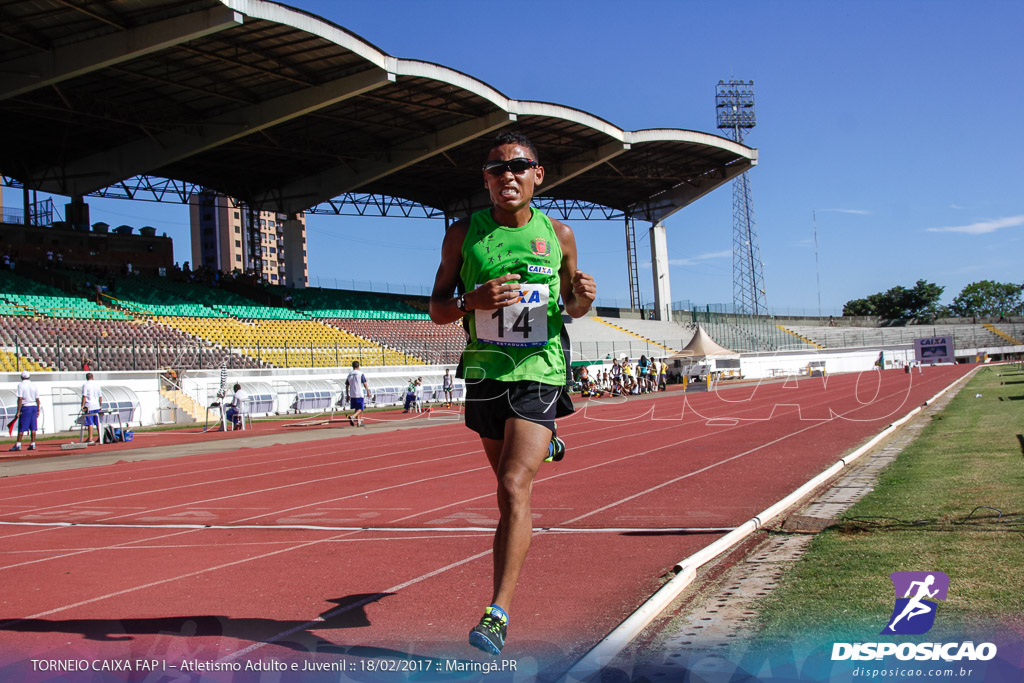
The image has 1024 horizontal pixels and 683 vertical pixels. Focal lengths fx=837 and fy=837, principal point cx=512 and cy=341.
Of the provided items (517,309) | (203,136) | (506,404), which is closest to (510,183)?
(517,309)

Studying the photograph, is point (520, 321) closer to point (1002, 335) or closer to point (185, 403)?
point (185, 403)

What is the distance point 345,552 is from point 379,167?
4035 cm

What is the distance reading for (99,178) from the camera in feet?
135

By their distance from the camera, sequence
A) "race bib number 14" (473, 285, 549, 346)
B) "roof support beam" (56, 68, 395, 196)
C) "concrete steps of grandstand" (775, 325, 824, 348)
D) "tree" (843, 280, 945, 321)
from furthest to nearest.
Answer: "tree" (843, 280, 945, 321), "concrete steps of grandstand" (775, 325, 824, 348), "roof support beam" (56, 68, 395, 196), "race bib number 14" (473, 285, 549, 346)

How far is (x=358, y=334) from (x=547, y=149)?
1526 centimetres

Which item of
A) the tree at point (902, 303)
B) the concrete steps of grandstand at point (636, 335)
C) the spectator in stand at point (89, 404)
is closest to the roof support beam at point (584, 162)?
the concrete steps of grandstand at point (636, 335)

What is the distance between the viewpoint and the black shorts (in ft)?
11.5

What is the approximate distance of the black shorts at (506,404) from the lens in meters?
3.51

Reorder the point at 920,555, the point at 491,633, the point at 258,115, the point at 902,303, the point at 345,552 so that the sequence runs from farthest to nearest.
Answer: the point at 902,303, the point at 258,115, the point at 345,552, the point at 920,555, the point at 491,633

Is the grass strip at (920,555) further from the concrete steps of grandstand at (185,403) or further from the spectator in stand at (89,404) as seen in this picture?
the concrete steps of grandstand at (185,403)

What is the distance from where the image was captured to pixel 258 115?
36.2m

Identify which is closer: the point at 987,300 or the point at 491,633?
the point at 491,633

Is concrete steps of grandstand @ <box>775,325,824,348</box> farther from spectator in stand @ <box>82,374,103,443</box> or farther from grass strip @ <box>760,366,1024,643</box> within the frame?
grass strip @ <box>760,366,1024,643</box>

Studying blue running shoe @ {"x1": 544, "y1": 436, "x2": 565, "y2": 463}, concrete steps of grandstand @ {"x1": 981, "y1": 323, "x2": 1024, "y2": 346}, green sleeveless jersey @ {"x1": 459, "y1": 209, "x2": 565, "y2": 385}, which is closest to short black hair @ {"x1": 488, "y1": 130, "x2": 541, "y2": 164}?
green sleeveless jersey @ {"x1": 459, "y1": 209, "x2": 565, "y2": 385}
